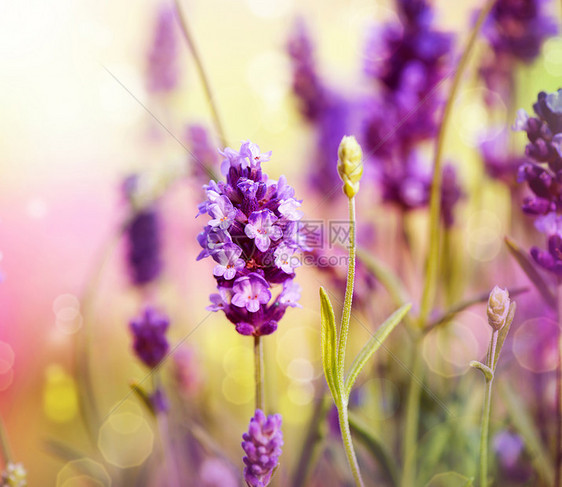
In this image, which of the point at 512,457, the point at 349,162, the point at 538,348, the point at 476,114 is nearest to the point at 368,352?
the point at 349,162

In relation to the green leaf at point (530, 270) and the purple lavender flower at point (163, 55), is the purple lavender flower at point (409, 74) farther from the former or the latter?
the purple lavender flower at point (163, 55)

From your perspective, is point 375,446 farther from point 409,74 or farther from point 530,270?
point 409,74

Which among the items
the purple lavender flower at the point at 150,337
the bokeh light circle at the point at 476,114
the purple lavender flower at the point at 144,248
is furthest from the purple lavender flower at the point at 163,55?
the purple lavender flower at the point at 150,337

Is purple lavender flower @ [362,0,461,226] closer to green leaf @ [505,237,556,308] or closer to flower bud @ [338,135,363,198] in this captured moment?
green leaf @ [505,237,556,308]

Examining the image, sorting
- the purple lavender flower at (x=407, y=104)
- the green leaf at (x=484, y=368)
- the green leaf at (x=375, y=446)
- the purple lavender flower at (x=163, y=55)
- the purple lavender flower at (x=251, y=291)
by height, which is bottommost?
the green leaf at (x=375, y=446)

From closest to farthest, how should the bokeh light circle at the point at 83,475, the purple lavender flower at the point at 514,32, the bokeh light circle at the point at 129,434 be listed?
the bokeh light circle at the point at 83,475 → the purple lavender flower at the point at 514,32 → the bokeh light circle at the point at 129,434

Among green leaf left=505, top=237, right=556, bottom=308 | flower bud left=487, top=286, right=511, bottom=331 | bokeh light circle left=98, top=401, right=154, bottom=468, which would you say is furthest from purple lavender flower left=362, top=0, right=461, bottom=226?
bokeh light circle left=98, top=401, right=154, bottom=468

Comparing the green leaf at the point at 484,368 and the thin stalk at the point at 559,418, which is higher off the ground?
the green leaf at the point at 484,368
